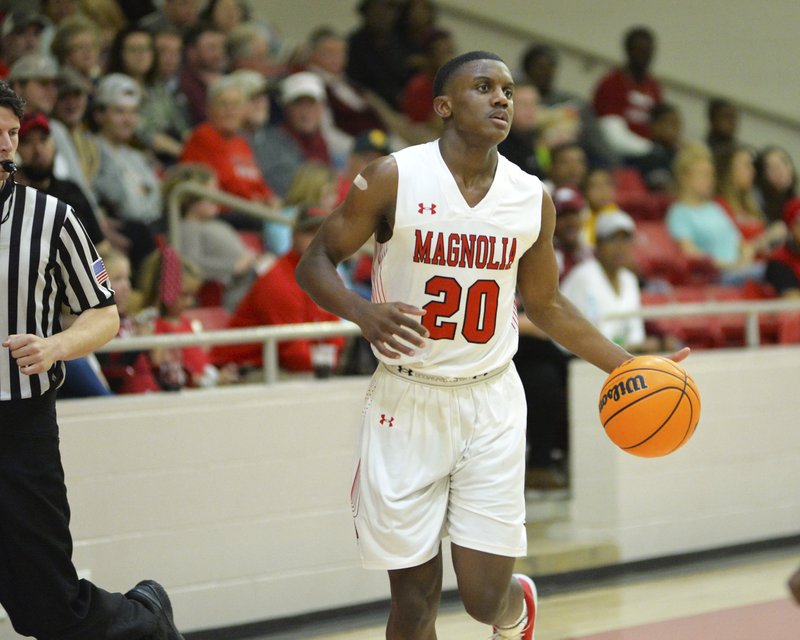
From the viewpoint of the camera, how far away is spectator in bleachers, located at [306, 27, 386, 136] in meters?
8.94

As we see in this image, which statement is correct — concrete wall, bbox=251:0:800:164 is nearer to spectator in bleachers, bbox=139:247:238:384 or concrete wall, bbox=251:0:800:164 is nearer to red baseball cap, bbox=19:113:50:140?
spectator in bleachers, bbox=139:247:238:384

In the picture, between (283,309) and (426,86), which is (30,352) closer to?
(283,309)

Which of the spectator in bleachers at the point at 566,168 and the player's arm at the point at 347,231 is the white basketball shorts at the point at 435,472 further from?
the spectator in bleachers at the point at 566,168

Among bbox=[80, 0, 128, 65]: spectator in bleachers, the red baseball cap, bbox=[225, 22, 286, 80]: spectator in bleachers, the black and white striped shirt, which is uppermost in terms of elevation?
bbox=[80, 0, 128, 65]: spectator in bleachers

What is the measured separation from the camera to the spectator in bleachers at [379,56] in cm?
956

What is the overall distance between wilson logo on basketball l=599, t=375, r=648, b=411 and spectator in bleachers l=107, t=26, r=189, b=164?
13.7 feet

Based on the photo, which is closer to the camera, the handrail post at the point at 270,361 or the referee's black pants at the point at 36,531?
the referee's black pants at the point at 36,531

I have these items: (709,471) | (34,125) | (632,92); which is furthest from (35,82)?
(632,92)

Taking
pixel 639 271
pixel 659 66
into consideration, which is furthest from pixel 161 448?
pixel 659 66

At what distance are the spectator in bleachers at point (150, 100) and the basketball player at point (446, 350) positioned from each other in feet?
12.6

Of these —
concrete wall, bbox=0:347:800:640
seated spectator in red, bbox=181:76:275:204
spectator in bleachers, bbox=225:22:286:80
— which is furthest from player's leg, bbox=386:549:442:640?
spectator in bleachers, bbox=225:22:286:80

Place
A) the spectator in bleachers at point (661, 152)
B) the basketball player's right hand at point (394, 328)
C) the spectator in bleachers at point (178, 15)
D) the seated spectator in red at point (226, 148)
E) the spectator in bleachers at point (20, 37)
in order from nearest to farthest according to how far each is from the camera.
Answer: the basketball player's right hand at point (394, 328) → the spectator in bleachers at point (20, 37) → the seated spectator in red at point (226, 148) → the spectator in bleachers at point (178, 15) → the spectator in bleachers at point (661, 152)

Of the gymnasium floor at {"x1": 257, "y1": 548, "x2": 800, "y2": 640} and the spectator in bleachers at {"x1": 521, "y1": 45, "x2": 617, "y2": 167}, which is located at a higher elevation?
the spectator in bleachers at {"x1": 521, "y1": 45, "x2": 617, "y2": 167}

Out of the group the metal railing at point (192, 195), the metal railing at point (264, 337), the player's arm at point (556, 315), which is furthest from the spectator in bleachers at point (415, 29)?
the player's arm at point (556, 315)
